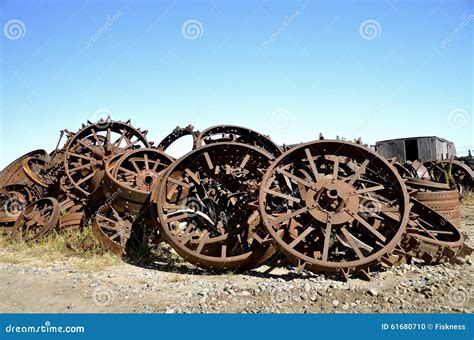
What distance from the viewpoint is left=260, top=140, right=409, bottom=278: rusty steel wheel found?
18.8ft

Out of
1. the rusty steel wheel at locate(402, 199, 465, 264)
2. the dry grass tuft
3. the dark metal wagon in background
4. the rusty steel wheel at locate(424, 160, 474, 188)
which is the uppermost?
the dark metal wagon in background

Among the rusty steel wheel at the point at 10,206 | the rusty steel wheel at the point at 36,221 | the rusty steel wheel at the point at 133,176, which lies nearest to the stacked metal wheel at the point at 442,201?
the rusty steel wheel at the point at 133,176

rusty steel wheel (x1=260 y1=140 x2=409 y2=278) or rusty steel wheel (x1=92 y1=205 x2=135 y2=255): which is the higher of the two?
rusty steel wheel (x1=260 y1=140 x2=409 y2=278)

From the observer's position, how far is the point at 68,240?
817 cm

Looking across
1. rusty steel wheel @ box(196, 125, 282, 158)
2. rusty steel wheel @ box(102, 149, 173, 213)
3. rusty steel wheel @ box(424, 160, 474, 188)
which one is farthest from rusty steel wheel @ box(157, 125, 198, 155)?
rusty steel wheel @ box(424, 160, 474, 188)

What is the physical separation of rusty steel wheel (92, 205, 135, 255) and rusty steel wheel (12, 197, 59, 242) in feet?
3.80

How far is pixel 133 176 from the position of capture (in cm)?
877

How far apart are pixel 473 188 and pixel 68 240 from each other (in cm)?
1493

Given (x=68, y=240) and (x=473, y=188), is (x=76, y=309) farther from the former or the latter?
(x=473, y=188)

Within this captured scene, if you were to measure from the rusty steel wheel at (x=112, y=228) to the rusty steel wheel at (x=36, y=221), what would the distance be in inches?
45.5

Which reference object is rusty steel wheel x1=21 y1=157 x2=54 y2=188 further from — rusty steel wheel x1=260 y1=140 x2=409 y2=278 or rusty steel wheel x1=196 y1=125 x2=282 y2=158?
rusty steel wheel x1=260 y1=140 x2=409 y2=278

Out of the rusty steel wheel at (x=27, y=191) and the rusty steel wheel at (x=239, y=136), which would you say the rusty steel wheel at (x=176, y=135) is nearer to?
the rusty steel wheel at (x=239, y=136)

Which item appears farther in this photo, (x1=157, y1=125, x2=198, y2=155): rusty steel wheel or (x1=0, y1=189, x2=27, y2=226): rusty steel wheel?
(x1=157, y1=125, x2=198, y2=155): rusty steel wheel

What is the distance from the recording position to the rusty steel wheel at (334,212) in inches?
226
